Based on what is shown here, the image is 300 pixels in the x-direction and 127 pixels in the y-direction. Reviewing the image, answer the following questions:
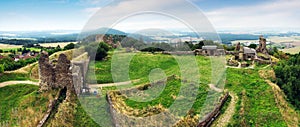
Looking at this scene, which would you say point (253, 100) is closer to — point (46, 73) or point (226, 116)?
point (226, 116)

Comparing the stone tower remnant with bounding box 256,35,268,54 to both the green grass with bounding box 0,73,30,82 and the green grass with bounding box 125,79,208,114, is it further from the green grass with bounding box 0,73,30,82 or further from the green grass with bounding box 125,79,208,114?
the green grass with bounding box 0,73,30,82

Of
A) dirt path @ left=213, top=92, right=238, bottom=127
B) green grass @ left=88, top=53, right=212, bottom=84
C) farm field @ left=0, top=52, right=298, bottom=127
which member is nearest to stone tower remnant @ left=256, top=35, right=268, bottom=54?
green grass @ left=88, top=53, right=212, bottom=84

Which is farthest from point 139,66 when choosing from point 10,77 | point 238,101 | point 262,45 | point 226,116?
point 262,45

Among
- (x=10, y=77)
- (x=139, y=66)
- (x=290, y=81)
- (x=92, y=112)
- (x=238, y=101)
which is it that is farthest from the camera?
(x=139, y=66)

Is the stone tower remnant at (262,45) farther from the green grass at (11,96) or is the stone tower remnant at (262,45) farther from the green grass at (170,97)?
the green grass at (11,96)

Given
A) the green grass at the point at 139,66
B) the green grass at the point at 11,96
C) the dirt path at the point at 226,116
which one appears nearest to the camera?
the dirt path at the point at 226,116

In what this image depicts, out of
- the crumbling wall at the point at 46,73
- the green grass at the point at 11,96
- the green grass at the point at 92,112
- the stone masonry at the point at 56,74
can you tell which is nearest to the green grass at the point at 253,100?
the green grass at the point at 92,112
